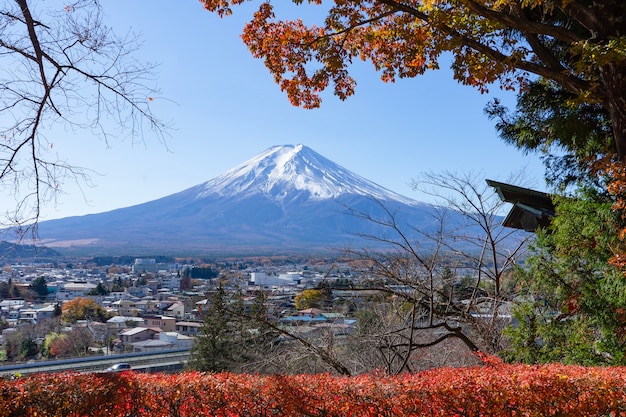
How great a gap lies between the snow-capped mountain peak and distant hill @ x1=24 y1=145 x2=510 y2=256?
24 centimetres

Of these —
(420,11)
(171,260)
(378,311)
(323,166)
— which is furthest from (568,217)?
(323,166)

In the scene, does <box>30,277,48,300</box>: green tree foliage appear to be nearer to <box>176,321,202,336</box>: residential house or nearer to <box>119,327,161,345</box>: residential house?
<box>119,327,161,345</box>: residential house

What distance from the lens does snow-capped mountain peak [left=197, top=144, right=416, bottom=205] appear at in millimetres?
118250

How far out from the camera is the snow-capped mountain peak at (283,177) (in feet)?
388

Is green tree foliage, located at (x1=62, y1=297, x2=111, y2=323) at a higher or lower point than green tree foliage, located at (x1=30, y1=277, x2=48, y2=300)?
lower

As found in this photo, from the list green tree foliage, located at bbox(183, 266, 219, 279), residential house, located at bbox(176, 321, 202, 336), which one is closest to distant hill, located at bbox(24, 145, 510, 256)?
green tree foliage, located at bbox(183, 266, 219, 279)

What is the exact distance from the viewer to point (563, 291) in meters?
6.45

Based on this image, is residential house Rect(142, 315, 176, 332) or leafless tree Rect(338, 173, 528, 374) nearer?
leafless tree Rect(338, 173, 528, 374)

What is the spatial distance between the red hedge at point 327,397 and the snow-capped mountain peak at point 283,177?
3950 inches

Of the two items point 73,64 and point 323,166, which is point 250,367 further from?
point 323,166

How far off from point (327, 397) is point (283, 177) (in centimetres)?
12734

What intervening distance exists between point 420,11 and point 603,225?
136 inches

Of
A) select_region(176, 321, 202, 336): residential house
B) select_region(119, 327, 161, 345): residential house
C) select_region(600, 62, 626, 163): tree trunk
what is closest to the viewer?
select_region(600, 62, 626, 163): tree trunk

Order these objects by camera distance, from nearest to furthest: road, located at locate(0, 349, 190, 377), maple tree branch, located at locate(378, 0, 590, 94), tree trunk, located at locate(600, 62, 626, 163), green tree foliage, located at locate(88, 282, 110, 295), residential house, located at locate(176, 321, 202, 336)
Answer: tree trunk, located at locate(600, 62, 626, 163) → maple tree branch, located at locate(378, 0, 590, 94) → road, located at locate(0, 349, 190, 377) → residential house, located at locate(176, 321, 202, 336) → green tree foliage, located at locate(88, 282, 110, 295)
